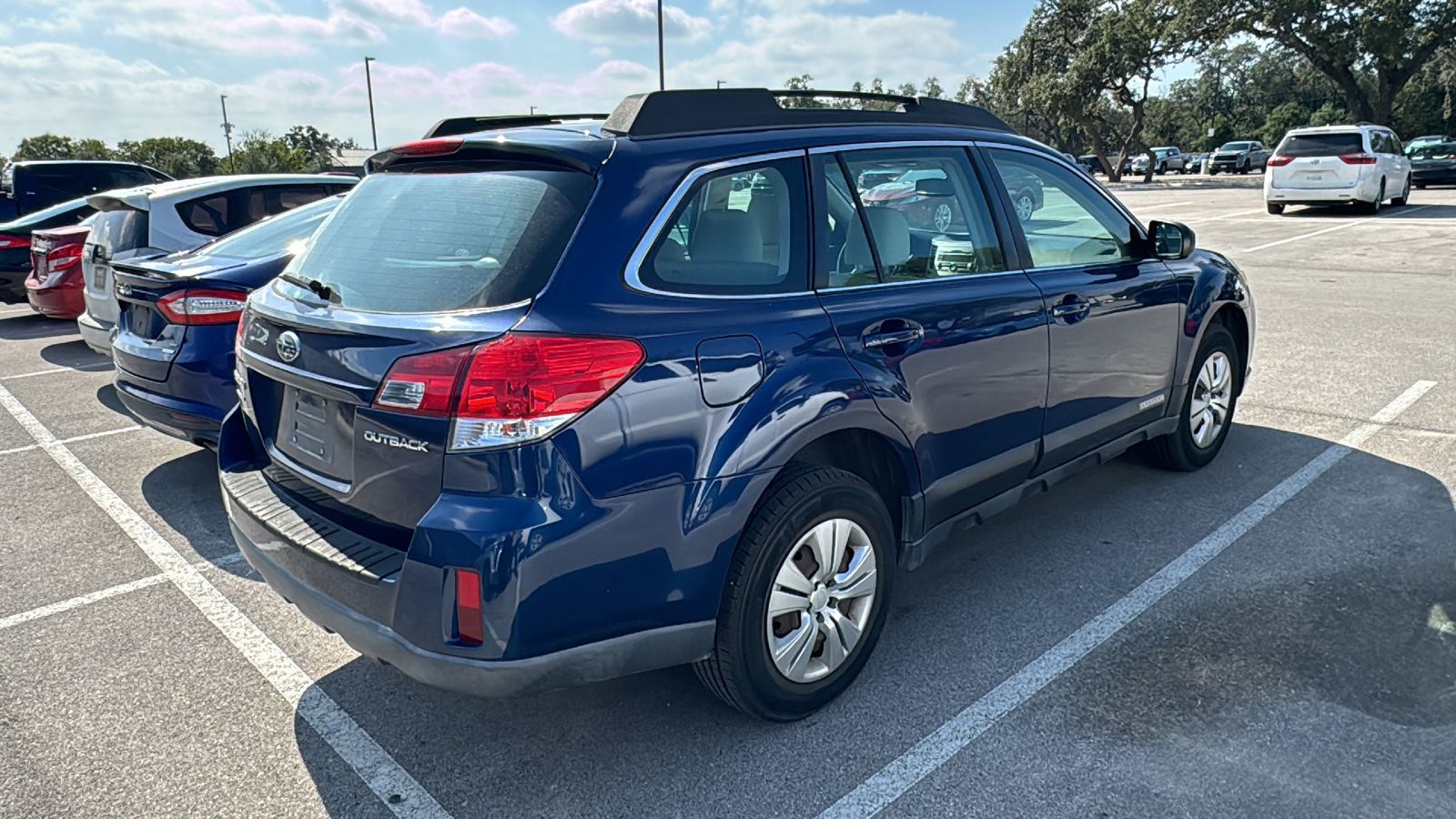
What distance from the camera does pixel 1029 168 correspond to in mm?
4000

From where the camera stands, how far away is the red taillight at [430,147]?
2.91m

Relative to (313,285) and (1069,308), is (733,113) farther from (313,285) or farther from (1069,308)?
(1069,308)

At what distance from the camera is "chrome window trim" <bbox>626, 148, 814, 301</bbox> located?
100 inches

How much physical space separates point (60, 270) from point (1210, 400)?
987 centimetres

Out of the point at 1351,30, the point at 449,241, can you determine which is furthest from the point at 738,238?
the point at 1351,30

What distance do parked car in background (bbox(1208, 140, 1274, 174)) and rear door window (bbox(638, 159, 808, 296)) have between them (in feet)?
→ 178

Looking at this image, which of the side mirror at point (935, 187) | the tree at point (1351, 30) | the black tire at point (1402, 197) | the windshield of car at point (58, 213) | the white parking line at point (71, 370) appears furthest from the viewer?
the tree at point (1351, 30)

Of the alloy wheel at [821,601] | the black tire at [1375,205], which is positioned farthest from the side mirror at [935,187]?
the black tire at [1375,205]

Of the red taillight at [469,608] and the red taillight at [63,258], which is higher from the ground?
the red taillight at [63,258]

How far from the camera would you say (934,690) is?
312 centimetres

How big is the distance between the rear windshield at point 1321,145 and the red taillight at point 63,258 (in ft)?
69.7

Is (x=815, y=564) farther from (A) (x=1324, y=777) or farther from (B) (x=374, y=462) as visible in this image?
(A) (x=1324, y=777)

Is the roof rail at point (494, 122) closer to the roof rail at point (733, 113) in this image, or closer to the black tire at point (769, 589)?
the roof rail at point (733, 113)

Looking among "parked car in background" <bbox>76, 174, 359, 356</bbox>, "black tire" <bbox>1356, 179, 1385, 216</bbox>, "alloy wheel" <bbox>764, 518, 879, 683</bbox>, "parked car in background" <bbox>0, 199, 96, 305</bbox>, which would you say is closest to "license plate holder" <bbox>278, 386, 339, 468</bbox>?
"alloy wheel" <bbox>764, 518, 879, 683</bbox>
